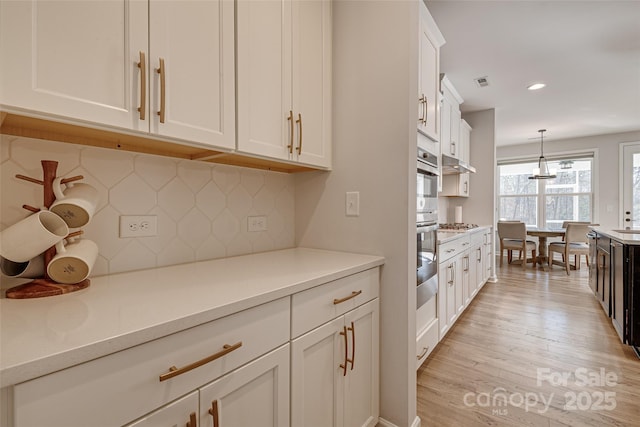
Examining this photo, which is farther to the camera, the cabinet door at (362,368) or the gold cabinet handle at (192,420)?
the cabinet door at (362,368)

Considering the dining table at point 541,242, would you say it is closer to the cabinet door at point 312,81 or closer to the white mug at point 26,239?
the cabinet door at point 312,81

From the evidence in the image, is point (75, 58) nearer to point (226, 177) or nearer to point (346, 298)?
point (226, 177)

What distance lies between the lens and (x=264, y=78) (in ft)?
4.13

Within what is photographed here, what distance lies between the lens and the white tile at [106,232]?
105 cm

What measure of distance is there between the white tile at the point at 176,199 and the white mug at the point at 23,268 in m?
0.42

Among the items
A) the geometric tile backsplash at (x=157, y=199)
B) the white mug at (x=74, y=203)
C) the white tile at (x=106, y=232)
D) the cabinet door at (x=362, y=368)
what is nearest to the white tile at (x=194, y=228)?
the geometric tile backsplash at (x=157, y=199)

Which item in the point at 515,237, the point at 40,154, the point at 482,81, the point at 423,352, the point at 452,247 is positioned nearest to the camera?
the point at 40,154

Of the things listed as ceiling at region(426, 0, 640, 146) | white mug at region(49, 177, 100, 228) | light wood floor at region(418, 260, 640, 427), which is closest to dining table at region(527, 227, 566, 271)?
ceiling at region(426, 0, 640, 146)

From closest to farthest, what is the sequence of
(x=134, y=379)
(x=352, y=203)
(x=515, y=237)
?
(x=134, y=379) < (x=352, y=203) < (x=515, y=237)

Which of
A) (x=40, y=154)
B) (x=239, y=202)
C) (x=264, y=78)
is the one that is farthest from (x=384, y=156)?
(x=40, y=154)

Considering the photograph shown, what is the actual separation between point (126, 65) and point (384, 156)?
108 centimetres

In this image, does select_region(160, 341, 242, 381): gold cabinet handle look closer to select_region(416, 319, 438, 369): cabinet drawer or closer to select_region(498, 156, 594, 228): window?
select_region(416, 319, 438, 369): cabinet drawer

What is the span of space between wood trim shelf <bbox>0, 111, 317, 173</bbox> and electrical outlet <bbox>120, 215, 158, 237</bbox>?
0.26m

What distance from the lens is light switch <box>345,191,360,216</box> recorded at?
1550 millimetres
